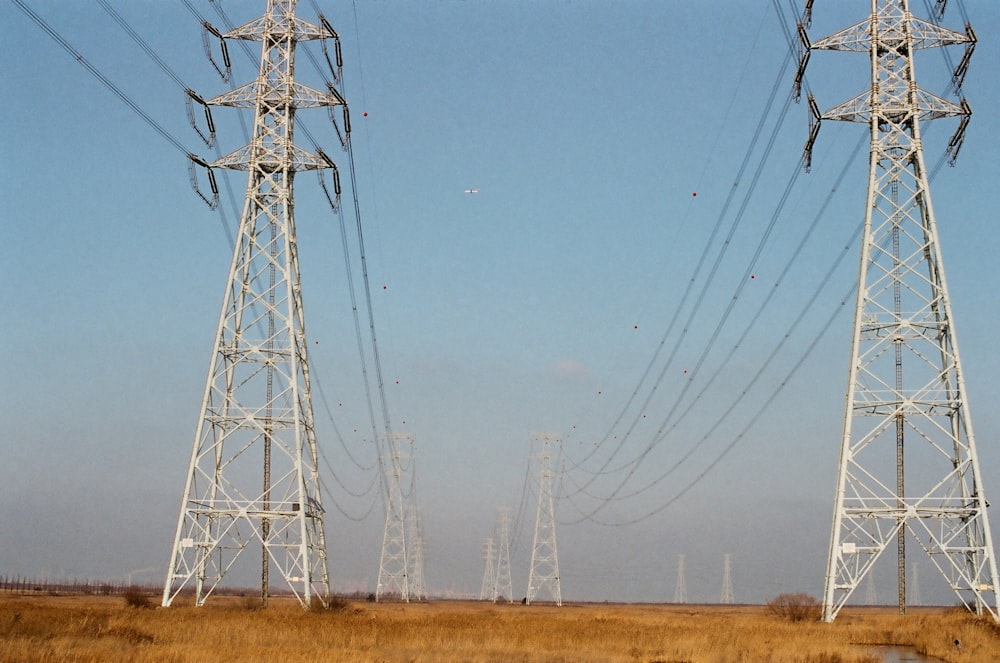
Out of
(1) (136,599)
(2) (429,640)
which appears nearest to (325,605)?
(1) (136,599)

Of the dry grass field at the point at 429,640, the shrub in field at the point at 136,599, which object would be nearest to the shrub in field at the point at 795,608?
the dry grass field at the point at 429,640

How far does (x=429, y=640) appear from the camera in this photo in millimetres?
32906

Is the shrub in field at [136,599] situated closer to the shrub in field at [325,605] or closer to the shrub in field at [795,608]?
the shrub in field at [325,605]

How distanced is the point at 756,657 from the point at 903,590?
1726 cm

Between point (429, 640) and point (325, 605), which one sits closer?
point (429, 640)

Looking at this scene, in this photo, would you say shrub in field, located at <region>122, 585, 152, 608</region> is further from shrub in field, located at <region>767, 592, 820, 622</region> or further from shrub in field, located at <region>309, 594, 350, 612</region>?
shrub in field, located at <region>767, 592, 820, 622</region>

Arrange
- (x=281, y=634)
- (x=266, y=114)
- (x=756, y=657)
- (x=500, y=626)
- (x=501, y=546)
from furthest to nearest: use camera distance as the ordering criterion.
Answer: (x=501, y=546)
(x=266, y=114)
(x=500, y=626)
(x=281, y=634)
(x=756, y=657)

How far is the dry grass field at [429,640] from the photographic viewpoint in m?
25.2

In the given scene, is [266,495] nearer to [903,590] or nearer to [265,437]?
[265,437]

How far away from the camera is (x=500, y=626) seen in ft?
136

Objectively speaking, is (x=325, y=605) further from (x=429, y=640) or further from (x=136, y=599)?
(x=429, y=640)

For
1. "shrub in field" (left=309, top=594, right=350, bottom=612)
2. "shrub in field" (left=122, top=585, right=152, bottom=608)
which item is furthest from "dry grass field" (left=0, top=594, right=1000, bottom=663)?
"shrub in field" (left=122, top=585, right=152, bottom=608)

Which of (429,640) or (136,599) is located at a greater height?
(429,640)

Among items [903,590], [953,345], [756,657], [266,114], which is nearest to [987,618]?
[903,590]
